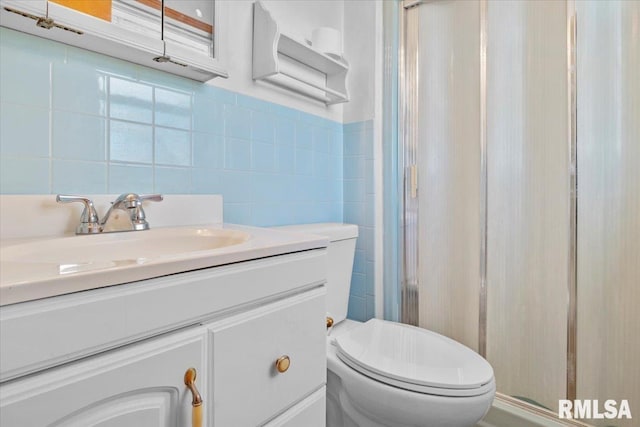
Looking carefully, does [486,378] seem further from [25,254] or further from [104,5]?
[104,5]

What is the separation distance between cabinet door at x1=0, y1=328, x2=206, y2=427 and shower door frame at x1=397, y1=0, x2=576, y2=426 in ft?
3.72

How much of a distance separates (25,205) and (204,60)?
0.57m

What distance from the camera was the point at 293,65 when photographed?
1.38 m

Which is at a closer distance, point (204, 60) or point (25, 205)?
point (25, 205)

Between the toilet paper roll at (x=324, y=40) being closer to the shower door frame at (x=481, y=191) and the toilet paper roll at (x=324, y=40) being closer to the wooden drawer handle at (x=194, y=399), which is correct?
the shower door frame at (x=481, y=191)

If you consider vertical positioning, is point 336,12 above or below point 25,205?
above

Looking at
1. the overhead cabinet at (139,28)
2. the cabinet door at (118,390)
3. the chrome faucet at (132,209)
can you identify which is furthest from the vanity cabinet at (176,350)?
the overhead cabinet at (139,28)

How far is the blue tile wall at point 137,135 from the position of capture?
2.36ft

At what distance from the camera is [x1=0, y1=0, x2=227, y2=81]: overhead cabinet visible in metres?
0.68

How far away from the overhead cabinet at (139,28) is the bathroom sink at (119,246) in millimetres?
455

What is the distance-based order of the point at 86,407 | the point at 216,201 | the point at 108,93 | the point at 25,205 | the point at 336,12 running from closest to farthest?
the point at 86,407
the point at 25,205
the point at 108,93
the point at 216,201
the point at 336,12

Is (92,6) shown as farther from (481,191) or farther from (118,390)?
(481,191)

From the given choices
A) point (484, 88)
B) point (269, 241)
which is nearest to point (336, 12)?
point (484, 88)

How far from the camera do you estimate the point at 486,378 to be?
88 centimetres
